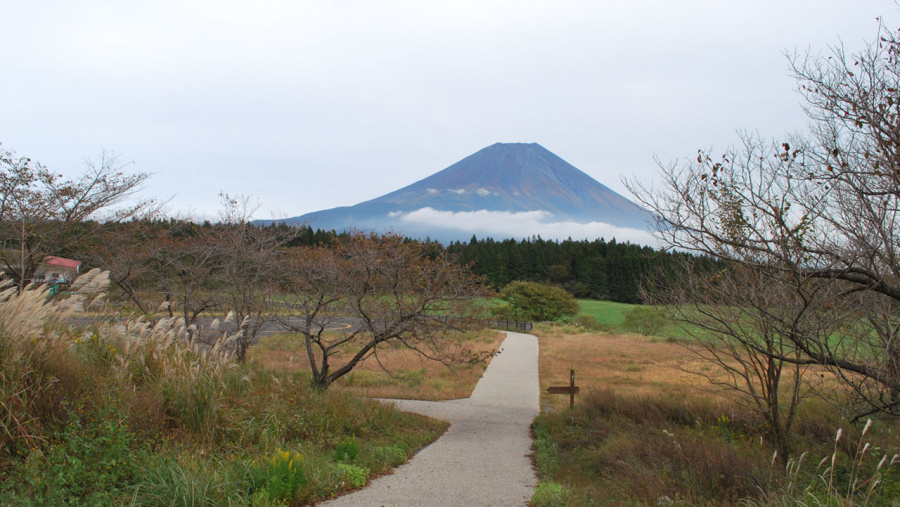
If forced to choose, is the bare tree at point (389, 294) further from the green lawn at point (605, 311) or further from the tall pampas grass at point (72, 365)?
the green lawn at point (605, 311)

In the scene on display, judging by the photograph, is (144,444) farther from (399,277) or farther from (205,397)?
(399,277)

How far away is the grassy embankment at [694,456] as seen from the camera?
579 cm

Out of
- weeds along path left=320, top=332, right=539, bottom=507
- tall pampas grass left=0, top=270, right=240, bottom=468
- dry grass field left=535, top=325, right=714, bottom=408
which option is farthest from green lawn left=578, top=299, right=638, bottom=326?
tall pampas grass left=0, top=270, right=240, bottom=468

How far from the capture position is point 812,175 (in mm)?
6137

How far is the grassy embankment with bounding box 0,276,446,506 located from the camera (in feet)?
13.7

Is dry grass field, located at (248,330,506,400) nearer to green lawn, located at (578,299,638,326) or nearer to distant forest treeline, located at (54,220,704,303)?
green lawn, located at (578,299,638,326)

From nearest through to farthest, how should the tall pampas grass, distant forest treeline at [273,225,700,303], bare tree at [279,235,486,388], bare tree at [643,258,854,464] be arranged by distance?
the tall pampas grass → bare tree at [643,258,854,464] → bare tree at [279,235,486,388] → distant forest treeline at [273,225,700,303]

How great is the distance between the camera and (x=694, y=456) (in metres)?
6.96

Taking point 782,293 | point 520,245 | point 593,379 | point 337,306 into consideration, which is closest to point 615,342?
point 593,379

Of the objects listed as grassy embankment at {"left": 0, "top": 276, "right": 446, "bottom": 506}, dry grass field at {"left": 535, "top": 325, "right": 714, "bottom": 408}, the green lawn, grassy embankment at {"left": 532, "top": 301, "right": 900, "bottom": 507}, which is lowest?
the green lawn

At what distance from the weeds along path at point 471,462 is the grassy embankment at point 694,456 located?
0.43 meters

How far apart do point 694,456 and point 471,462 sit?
3138 millimetres

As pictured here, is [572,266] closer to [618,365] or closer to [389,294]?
[618,365]

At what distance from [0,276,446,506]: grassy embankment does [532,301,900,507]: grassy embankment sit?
2710 mm
